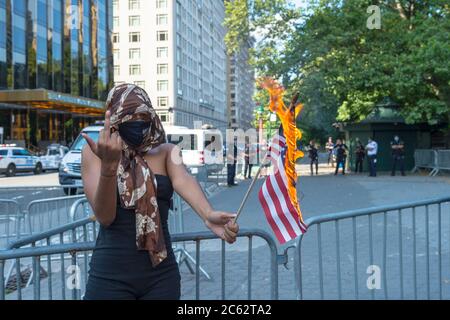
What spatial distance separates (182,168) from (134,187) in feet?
1.08

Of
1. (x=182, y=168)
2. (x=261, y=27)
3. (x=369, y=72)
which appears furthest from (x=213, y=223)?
(x=261, y=27)

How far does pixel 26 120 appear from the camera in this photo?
48344 mm

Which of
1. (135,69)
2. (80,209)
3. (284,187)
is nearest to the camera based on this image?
(284,187)

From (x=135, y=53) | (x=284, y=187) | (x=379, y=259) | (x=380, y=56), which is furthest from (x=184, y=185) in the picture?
(x=135, y=53)

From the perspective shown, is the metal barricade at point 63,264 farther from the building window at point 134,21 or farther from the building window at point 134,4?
the building window at point 134,4

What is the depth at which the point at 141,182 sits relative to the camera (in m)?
2.53

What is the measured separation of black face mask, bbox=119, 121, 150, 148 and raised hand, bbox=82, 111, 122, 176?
11cm

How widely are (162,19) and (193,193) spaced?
92650 mm

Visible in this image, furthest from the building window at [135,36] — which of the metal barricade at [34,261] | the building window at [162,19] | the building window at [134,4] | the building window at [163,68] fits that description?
the metal barricade at [34,261]

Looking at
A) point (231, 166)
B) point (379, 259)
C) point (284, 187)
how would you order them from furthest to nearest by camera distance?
point (231, 166) → point (379, 259) → point (284, 187)

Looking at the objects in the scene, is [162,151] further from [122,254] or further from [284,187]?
[284,187]

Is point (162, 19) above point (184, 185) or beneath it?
above

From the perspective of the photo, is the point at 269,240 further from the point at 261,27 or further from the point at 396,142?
the point at 261,27

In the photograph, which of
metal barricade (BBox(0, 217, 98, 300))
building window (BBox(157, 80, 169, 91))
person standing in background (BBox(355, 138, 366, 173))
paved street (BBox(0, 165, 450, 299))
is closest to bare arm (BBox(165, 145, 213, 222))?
metal barricade (BBox(0, 217, 98, 300))
